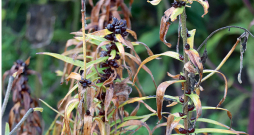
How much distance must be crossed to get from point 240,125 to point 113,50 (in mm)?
1006

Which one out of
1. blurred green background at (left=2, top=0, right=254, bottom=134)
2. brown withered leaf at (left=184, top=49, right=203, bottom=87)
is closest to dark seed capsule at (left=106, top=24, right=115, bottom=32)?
brown withered leaf at (left=184, top=49, right=203, bottom=87)

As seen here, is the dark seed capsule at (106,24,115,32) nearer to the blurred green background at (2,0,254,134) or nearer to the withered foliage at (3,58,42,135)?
the withered foliage at (3,58,42,135)

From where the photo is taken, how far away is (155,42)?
2.93 ft

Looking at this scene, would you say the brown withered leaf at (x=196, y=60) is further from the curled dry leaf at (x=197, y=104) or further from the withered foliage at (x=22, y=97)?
the withered foliage at (x=22, y=97)

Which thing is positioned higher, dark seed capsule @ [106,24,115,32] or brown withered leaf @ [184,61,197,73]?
dark seed capsule @ [106,24,115,32]

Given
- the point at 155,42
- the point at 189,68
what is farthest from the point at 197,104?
the point at 155,42

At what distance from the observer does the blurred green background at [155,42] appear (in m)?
0.91

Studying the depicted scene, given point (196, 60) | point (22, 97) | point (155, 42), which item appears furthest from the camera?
point (155, 42)

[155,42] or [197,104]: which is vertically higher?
[155,42]

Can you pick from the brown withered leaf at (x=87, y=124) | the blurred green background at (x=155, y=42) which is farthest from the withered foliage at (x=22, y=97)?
the blurred green background at (x=155, y=42)

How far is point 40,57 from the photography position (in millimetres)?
932

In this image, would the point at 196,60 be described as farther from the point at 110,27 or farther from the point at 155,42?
the point at 155,42

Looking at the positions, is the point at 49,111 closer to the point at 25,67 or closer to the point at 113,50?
the point at 25,67

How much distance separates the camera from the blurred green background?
908 mm
